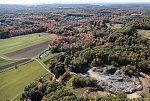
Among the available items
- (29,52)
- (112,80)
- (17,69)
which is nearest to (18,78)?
(17,69)

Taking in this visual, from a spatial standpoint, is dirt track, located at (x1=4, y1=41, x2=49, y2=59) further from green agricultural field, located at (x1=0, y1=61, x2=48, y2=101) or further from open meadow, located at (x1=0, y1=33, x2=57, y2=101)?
green agricultural field, located at (x1=0, y1=61, x2=48, y2=101)

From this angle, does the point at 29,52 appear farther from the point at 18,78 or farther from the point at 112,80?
Answer: the point at 112,80

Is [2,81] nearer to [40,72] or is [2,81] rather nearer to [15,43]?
[40,72]

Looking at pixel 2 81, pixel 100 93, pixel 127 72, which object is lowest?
pixel 2 81

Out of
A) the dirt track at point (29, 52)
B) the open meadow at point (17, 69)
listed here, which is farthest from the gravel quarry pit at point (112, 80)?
the dirt track at point (29, 52)

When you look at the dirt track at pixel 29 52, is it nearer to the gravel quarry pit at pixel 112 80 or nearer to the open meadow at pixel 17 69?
the open meadow at pixel 17 69

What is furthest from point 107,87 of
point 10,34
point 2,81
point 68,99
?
point 10,34

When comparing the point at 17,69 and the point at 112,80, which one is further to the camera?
the point at 17,69
